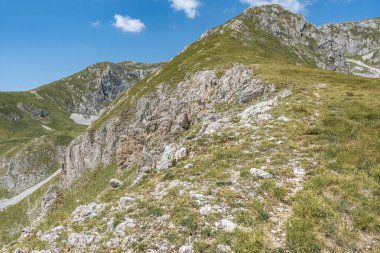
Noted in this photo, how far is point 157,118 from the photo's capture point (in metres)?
62.3

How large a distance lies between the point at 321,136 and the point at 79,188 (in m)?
61.2

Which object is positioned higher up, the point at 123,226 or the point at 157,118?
the point at 157,118

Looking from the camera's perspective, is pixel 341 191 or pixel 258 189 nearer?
pixel 341 191

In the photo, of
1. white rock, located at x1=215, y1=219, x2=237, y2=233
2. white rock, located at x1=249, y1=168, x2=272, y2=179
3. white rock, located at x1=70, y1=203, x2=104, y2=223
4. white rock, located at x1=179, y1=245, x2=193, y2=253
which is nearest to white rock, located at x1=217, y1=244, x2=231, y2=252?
white rock, located at x1=215, y1=219, x2=237, y2=233

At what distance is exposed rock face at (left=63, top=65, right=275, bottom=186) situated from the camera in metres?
44.3

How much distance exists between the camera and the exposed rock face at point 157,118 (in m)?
44.3

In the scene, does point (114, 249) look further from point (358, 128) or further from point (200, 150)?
point (358, 128)

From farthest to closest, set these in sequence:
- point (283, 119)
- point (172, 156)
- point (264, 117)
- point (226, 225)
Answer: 1. point (264, 117)
2. point (283, 119)
3. point (172, 156)
4. point (226, 225)

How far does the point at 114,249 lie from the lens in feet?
44.6

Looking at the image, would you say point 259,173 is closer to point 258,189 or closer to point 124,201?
point 258,189

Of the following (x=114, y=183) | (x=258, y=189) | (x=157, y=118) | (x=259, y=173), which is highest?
(x=157, y=118)

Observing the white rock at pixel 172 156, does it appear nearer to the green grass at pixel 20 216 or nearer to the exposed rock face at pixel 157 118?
the exposed rock face at pixel 157 118

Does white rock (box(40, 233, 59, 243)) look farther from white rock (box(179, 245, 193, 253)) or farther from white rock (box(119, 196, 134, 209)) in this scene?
white rock (box(179, 245, 193, 253))

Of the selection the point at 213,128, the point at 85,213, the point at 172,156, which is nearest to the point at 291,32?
the point at 213,128
